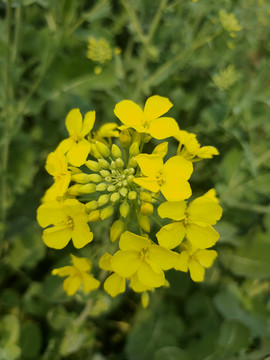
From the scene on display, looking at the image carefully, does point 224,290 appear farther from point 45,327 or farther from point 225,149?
point 45,327

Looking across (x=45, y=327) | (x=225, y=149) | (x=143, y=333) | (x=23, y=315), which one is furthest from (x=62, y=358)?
(x=225, y=149)

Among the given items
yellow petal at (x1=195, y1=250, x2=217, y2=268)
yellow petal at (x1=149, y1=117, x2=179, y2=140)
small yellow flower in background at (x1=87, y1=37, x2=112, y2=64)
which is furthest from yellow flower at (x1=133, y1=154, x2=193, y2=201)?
small yellow flower in background at (x1=87, y1=37, x2=112, y2=64)

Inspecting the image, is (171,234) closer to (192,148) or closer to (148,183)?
(148,183)

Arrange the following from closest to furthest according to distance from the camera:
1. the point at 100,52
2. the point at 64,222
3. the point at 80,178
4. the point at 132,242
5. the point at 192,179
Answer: the point at 132,242, the point at 64,222, the point at 80,178, the point at 100,52, the point at 192,179

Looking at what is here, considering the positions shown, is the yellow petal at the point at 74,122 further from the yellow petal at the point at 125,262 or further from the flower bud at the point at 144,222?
the yellow petal at the point at 125,262

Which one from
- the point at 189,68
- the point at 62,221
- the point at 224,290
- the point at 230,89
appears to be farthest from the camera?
the point at 189,68

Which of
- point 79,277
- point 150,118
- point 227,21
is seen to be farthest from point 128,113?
point 227,21

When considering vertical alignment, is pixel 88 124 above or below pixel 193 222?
above
